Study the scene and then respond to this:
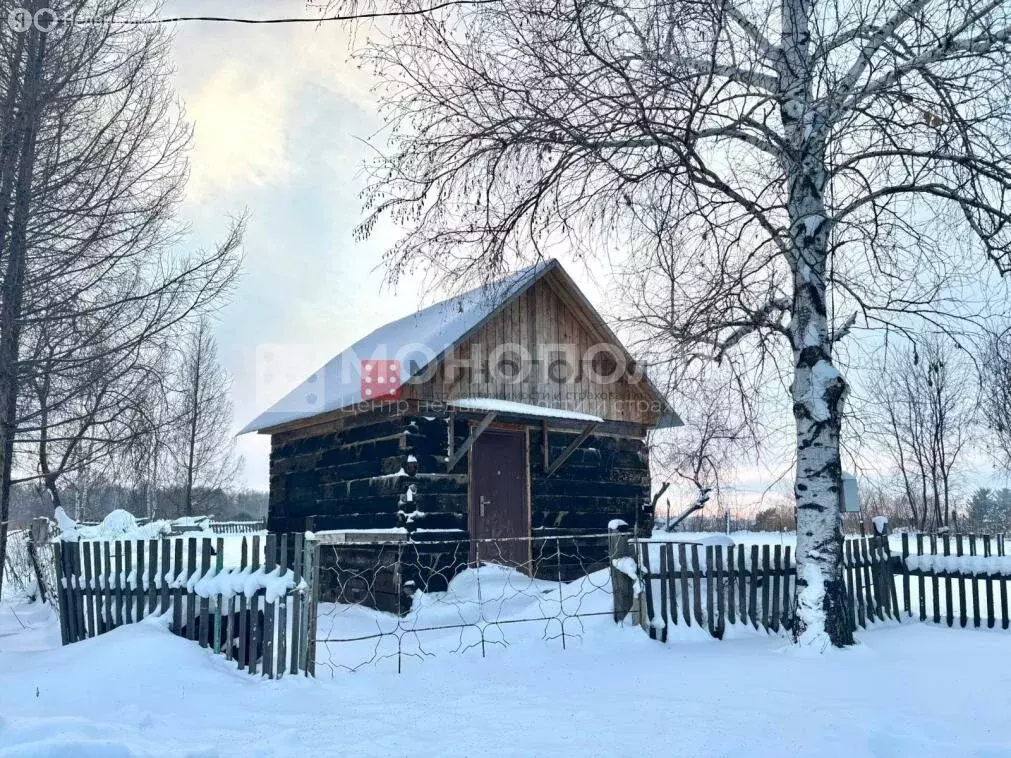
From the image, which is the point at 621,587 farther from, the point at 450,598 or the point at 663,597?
the point at 450,598

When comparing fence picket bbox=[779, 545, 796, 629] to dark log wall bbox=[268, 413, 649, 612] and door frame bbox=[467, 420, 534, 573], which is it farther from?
door frame bbox=[467, 420, 534, 573]

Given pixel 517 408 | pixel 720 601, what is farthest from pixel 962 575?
pixel 517 408

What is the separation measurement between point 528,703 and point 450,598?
5.43 meters

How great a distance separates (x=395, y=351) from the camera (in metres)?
14.0

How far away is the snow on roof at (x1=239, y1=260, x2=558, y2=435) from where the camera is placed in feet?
41.1

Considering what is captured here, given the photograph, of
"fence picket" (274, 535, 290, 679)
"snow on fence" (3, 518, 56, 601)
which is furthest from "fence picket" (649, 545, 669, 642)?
"snow on fence" (3, 518, 56, 601)

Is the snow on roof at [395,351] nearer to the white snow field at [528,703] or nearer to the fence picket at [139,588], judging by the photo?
the fence picket at [139,588]

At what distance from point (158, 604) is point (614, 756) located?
17.2ft

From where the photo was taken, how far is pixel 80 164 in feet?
35.2

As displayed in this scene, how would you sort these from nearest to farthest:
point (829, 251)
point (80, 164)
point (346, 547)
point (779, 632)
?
point (829, 251) < point (779, 632) < point (80, 164) < point (346, 547)

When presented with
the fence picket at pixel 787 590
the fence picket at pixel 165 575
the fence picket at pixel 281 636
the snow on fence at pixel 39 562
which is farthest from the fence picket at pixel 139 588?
the fence picket at pixel 787 590

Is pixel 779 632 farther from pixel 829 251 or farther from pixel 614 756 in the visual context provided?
pixel 614 756

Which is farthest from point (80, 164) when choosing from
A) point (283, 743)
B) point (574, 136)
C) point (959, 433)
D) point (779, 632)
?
point (959, 433)

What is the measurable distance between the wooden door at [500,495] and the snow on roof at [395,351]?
203 centimetres
